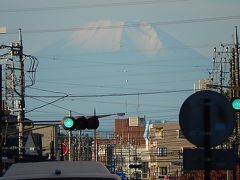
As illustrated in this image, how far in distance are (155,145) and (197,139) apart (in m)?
112

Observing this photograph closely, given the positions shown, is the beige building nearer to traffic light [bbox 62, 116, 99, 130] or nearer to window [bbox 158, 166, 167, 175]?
window [bbox 158, 166, 167, 175]

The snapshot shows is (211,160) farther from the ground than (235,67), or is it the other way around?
(235,67)

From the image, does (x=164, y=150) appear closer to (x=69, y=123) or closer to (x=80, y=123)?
(x=69, y=123)

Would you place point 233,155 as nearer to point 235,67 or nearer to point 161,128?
point 235,67

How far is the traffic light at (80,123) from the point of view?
99.4ft

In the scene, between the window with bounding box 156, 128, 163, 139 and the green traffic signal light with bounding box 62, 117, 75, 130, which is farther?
the window with bounding box 156, 128, 163, 139

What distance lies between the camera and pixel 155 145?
403 feet

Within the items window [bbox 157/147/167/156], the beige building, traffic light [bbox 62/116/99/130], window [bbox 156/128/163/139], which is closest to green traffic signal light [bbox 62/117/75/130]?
traffic light [bbox 62/116/99/130]

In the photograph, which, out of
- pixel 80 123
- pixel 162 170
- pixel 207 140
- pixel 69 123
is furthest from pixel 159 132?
pixel 207 140

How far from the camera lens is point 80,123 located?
99.4 ft

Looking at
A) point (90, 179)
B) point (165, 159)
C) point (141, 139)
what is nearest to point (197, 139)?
point (90, 179)

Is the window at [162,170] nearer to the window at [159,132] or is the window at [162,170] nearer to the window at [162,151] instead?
the window at [162,151]

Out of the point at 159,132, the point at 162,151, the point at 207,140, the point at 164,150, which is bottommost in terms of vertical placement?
the point at 162,151

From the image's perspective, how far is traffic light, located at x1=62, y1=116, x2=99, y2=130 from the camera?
30.3 m
